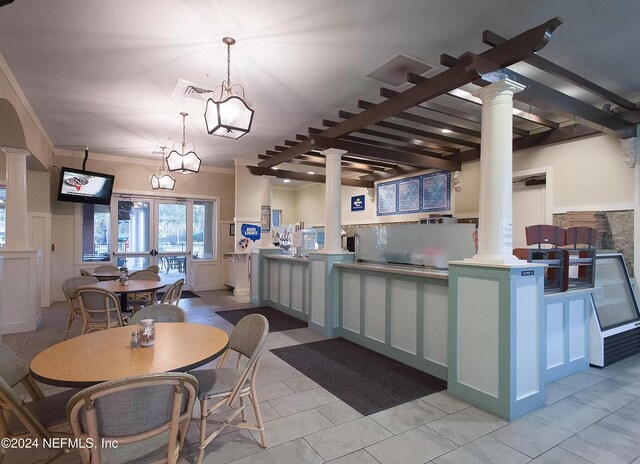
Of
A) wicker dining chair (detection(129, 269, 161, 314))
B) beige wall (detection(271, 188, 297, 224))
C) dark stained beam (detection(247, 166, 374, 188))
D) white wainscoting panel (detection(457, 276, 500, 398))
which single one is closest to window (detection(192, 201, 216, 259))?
beige wall (detection(271, 188, 297, 224))

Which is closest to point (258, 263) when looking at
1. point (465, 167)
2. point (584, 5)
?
point (465, 167)

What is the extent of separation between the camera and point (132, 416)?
54.6 inches

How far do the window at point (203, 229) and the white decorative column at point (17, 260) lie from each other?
3.73 metres

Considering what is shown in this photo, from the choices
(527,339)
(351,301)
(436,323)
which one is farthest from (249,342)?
(351,301)

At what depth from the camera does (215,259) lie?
8547mm

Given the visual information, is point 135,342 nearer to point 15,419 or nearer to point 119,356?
point 119,356

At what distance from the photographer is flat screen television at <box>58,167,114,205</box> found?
Result: 21.2ft

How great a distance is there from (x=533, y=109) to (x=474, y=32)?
84.7 inches

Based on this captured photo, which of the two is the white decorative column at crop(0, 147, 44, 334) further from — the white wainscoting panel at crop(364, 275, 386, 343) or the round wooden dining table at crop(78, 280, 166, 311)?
the white wainscoting panel at crop(364, 275, 386, 343)

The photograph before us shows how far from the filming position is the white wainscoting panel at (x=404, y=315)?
3549 mm

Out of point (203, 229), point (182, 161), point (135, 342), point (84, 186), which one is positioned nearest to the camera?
point (135, 342)

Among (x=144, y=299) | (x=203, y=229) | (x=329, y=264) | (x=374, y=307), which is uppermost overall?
(x=203, y=229)

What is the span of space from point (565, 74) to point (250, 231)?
21.2 feet

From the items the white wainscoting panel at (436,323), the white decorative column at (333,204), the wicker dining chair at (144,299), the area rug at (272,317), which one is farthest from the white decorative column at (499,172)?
the wicker dining chair at (144,299)
